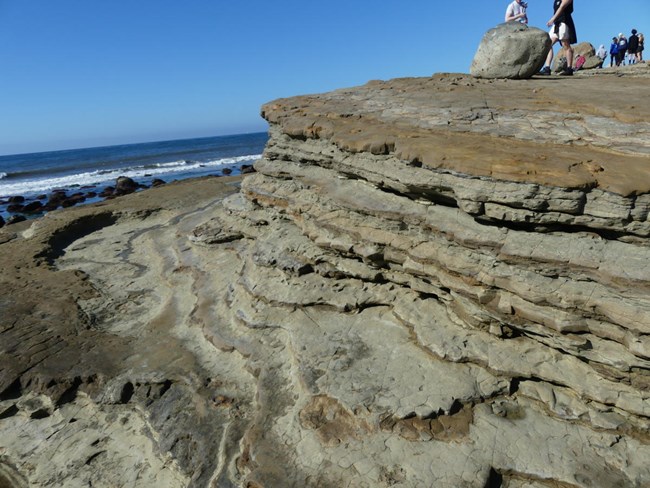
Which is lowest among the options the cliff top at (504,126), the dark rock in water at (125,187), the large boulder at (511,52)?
the dark rock in water at (125,187)

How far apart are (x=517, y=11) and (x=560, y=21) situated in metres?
1.09

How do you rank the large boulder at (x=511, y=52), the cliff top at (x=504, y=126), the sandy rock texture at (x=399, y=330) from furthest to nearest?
1. the large boulder at (x=511, y=52)
2. the cliff top at (x=504, y=126)
3. the sandy rock texture at (x=399, y=330)

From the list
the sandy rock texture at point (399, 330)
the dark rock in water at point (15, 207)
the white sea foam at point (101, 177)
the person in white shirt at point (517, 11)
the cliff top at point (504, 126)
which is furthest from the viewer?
the white sea foam at point (101, 177)

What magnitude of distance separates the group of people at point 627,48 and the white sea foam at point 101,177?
1046 inches

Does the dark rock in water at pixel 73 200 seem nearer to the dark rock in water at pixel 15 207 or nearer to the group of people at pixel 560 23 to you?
the dark rock in water at pixel 15 207

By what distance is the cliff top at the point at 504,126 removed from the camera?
4.38m

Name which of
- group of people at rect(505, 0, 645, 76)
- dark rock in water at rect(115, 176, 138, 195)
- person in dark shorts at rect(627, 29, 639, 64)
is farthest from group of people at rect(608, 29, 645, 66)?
dark rock in water at rect(115, 176, 138, 195)

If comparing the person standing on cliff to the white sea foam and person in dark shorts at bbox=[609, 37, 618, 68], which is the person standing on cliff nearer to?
person in dark shorts at bbox=[609, 37, 618, 68]

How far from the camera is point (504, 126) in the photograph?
576 centimetres

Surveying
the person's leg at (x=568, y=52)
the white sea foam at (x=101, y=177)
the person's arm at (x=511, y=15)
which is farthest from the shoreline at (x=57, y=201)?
the person's leg at (x=568, y=52)

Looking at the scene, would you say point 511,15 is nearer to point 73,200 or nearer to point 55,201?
point 73,200

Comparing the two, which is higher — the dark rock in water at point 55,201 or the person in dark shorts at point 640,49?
the person in dark shorts at point 640,49

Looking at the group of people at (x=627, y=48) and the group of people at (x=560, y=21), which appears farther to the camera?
the group of people at (x=627, y=48)

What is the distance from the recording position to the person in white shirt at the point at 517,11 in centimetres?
966
